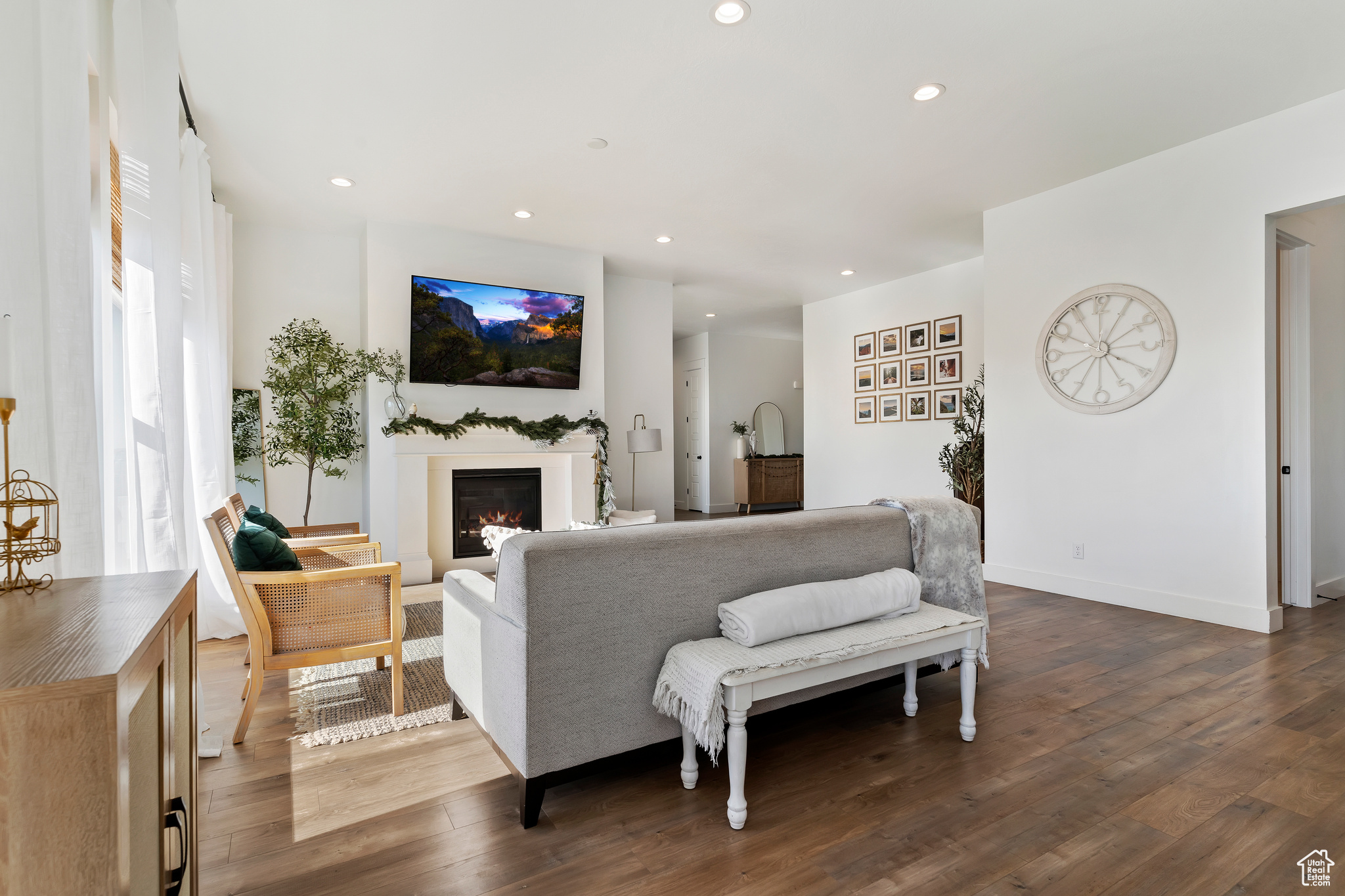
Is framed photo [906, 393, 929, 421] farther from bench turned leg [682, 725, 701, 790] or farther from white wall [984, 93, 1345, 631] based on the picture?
bench turned leg [682, 725, 701, 790]

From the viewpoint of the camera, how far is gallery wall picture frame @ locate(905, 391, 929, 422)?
22.0 ft

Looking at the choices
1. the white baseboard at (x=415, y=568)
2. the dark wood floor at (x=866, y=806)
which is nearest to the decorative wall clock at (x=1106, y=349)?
the dark wood floor at (x=866, y=806)

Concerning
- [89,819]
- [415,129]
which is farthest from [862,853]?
[415,129]

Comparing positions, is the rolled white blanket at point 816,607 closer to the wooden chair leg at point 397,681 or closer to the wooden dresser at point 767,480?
the wooden chair leg at point 397,681

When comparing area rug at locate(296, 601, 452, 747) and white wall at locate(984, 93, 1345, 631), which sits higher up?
white wall at locate(984, 93, 1345, 631)

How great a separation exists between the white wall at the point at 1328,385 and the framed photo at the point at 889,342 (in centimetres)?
323

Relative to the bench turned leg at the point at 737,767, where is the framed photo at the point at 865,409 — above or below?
above

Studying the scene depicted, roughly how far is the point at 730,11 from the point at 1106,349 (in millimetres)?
3269

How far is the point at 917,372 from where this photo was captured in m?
6.82

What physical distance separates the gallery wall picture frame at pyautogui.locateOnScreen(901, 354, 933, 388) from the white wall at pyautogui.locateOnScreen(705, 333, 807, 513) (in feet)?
10.6

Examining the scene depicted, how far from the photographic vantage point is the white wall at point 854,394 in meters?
6.43

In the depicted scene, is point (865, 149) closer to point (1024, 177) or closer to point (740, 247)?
point (1024, 177)

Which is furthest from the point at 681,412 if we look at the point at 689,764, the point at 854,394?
the point at 689,764

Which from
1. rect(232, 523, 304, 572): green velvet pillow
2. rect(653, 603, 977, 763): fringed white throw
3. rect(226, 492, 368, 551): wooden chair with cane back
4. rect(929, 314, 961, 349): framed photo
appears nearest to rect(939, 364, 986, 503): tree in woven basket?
rect(929, 314, 961, 349): framed photo
